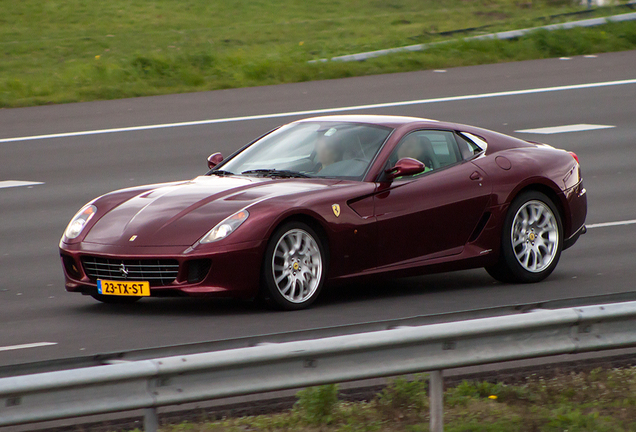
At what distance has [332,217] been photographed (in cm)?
878

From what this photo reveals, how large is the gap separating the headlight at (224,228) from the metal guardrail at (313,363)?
3.16 m

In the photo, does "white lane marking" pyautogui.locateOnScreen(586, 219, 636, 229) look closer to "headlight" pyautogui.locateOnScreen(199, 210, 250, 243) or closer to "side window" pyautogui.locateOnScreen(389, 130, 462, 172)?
"side window" pyautogui.locateOnScreen(389, 130, 462, 172)

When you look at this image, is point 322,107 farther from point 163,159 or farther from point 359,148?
point 359,148

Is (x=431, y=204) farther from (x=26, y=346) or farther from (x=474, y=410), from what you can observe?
(x=474, y=410)

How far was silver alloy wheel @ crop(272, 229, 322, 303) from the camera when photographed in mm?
8547

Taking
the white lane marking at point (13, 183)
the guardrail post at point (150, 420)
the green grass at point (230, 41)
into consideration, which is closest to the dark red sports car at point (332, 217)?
the guardrail post at point (150, 420)

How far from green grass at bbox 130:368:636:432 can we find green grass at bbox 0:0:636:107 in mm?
15390

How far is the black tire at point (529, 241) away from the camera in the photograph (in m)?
9.80

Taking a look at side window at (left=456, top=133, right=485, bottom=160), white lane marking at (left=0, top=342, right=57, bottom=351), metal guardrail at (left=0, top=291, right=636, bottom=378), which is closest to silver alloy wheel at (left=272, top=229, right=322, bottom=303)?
white lane marking at (left=0, top=342, right=57, bottom=351)

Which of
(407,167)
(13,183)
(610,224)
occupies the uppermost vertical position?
(407,167)

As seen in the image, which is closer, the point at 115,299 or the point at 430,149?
the point at 115,299

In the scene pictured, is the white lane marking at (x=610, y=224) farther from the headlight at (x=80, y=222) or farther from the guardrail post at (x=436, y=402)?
the guardrail post at (x=436, y=402)

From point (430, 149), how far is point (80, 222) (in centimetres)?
284

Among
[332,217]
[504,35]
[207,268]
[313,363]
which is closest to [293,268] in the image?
[332,217]
